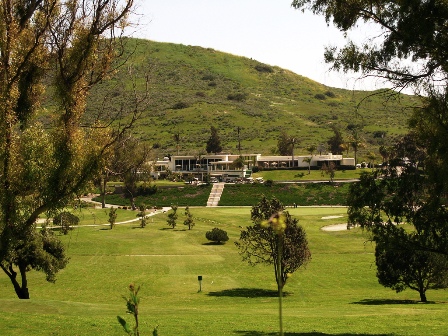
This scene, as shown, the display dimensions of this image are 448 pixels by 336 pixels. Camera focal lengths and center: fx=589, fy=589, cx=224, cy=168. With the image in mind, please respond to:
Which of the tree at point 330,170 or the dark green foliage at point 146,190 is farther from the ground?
the tree at point 330,170

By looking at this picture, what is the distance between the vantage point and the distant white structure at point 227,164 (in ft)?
449

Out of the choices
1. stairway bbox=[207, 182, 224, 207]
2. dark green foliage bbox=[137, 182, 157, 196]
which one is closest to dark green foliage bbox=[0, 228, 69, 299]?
stairway bbox=[207, 182, 224, 207]

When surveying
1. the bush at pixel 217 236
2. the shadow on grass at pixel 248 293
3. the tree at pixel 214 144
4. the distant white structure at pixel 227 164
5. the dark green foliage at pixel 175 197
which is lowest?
the shadow on grass at pixel 248 293

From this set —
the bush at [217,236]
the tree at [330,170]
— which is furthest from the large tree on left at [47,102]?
the tree at [330,170]

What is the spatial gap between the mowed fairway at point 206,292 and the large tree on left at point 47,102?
5380mm

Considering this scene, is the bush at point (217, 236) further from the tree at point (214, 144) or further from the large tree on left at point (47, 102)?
the tree at point (214, 144)

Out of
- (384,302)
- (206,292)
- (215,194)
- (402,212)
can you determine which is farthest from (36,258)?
(215,194)

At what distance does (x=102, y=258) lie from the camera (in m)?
51.1

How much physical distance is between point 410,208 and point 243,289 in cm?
2011

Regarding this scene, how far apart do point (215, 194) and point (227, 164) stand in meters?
32.6

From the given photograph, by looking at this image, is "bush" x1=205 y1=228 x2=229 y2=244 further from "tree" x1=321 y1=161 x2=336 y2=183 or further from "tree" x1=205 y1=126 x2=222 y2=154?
"tree" x1=205 y1=126 x2=222 y2=154

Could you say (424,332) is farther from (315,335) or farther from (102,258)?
(102,258)

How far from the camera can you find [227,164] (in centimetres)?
14362

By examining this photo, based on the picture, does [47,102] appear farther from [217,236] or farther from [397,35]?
[217,236]
